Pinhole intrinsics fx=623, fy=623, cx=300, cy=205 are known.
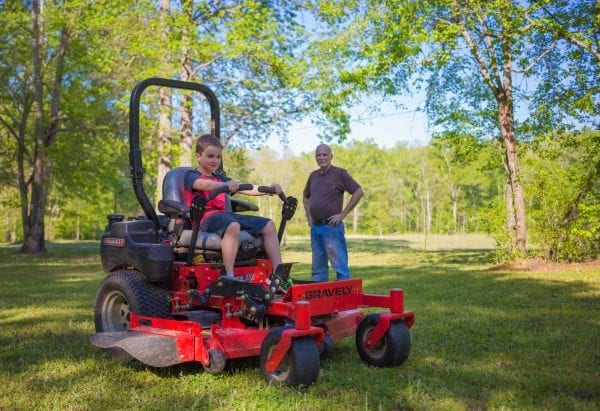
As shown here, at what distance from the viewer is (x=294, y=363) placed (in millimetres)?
4254

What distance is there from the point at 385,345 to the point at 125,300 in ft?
7.83

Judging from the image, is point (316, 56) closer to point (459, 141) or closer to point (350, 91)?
point (350, 91)

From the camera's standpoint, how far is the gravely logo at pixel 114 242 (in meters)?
5.71

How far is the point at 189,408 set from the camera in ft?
13.1

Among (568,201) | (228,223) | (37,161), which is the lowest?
(228,223)

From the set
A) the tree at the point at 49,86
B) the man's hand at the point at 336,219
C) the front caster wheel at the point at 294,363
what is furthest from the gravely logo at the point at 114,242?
the tree at the point at 49,86

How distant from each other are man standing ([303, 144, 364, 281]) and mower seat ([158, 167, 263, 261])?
229 centimetres

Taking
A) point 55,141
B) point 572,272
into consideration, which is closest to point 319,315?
point 572,272

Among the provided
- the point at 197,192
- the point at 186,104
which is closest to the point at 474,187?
the point at 186,104

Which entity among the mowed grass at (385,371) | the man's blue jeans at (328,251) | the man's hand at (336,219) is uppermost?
the man's hand at (336,219)

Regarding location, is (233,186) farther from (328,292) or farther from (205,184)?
(328,292)

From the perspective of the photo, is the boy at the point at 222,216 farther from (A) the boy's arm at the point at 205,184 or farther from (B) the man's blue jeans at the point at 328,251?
(B) the man's blue jeans at the point at 328,251

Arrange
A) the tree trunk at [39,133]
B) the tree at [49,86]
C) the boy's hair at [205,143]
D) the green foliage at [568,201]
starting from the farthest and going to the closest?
the tree trunk at [39,133] → the tree at [49,86] → the green foliage at [568,201] → the boy's hair at [205,143]

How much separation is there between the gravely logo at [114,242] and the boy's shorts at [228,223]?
0.90 metres
